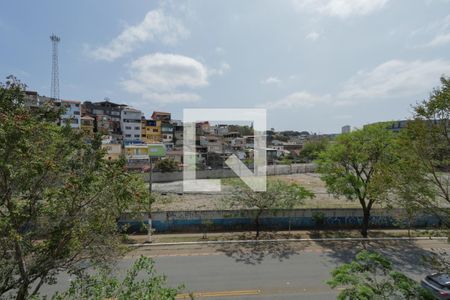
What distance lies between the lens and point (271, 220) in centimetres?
2011

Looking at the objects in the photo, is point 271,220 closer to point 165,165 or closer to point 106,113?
point 165,165

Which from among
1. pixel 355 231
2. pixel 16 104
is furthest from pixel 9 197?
pixel 355 231

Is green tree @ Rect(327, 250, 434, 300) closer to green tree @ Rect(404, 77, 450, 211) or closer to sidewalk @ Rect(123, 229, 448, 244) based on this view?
green tree @ Rect(404, 77, 450, 211)

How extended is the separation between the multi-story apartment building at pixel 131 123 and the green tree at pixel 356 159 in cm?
6100

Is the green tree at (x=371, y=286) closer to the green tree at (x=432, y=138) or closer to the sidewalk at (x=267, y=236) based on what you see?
the green tree at (x=432, y=138)

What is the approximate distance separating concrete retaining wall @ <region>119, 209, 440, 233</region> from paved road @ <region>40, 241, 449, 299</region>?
298 centimetres

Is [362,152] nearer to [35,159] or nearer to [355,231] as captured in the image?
[355,231]

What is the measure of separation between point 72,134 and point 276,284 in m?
10.2

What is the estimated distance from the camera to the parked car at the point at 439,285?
984cm

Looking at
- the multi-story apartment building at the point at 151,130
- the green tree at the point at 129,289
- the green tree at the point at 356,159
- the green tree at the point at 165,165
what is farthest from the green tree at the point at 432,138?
the multi-story apartment building at the point at 151,130

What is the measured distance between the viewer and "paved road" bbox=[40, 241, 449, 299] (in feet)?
37.0

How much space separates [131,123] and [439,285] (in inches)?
2799

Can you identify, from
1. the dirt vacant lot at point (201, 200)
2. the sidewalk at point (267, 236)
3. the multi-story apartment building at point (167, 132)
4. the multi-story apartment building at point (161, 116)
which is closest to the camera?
the sidewalk at point (267, 236)

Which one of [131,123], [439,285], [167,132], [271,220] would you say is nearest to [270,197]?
[271,220]
